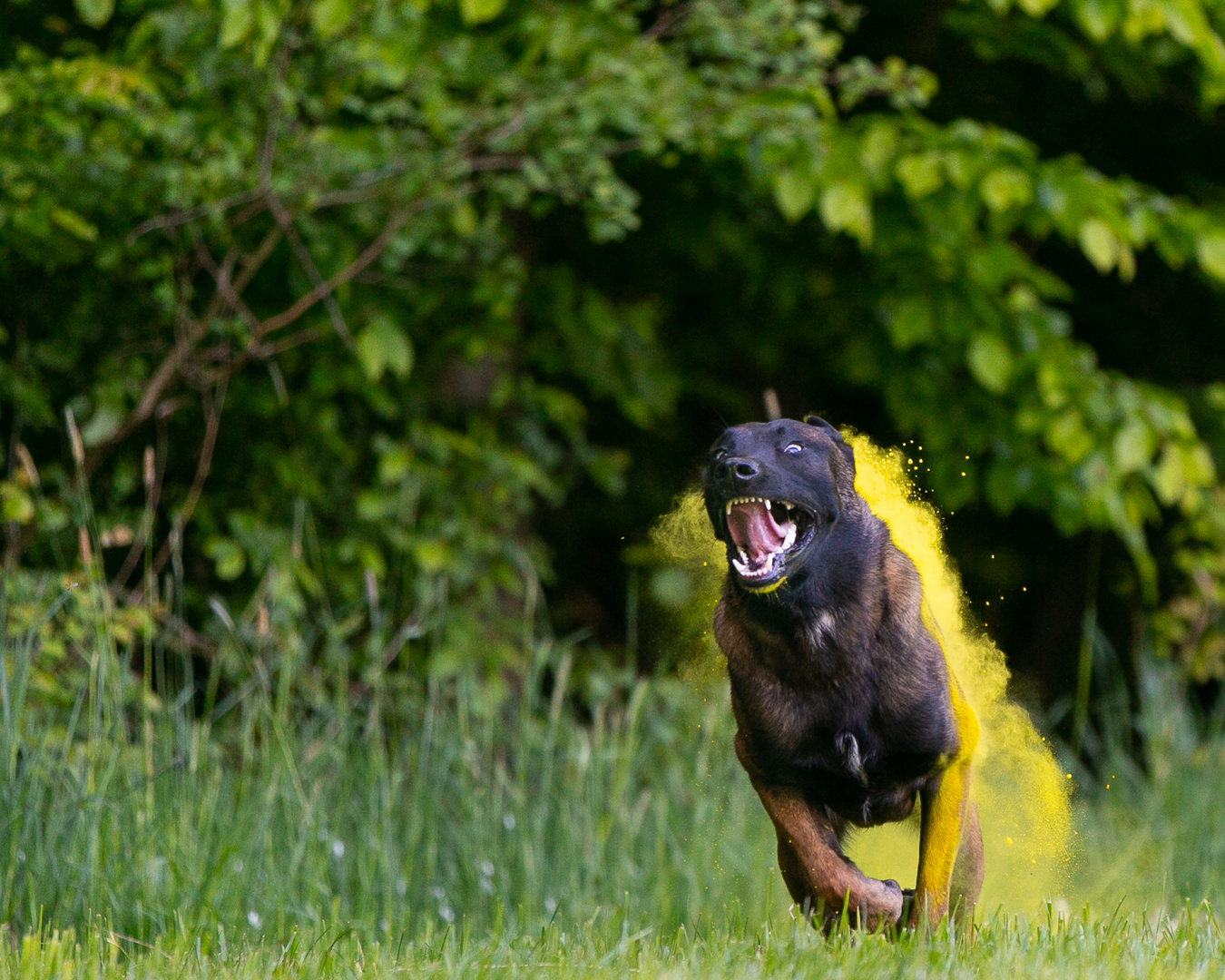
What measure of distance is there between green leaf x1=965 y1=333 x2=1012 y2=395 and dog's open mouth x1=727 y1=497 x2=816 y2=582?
12.5ft

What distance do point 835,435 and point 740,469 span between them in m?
0.22

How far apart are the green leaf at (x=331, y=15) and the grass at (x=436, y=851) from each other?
6.90 ft

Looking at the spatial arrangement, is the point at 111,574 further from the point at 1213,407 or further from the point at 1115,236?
the point at 1213,407

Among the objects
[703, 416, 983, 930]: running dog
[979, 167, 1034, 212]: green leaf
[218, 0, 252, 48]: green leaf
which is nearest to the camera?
[703, 416, 983, 930]: running dog

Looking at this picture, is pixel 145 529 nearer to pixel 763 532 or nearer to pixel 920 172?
pixel 920 172

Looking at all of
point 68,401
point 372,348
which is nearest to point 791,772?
point 372,348

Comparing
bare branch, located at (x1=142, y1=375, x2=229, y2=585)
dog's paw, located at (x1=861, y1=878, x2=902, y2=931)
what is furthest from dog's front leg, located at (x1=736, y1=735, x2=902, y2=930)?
bare branch, located at (x1=142, y1=375, x2=229, y2=585)

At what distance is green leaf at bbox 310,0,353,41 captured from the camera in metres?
4.63

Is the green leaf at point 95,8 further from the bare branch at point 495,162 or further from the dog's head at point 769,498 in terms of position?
the dog's head at point 769,498

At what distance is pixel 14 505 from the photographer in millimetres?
4871

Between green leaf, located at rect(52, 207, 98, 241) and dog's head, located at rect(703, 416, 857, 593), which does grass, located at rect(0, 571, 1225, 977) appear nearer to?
dog's head, located at rect(703, 416, 857, 593)

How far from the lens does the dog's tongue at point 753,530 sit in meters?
1.78

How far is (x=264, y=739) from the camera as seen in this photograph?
167 inches

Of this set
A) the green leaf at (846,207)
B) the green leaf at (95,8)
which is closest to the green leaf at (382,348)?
the green leaf at (95,8)
